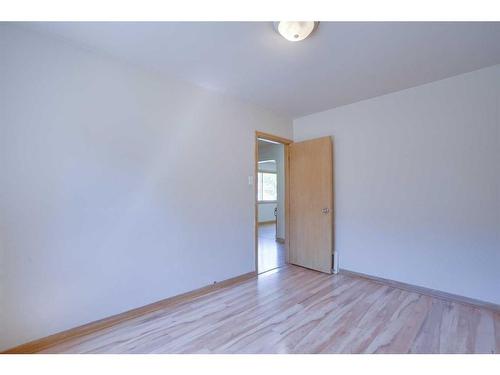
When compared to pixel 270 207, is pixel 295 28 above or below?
above

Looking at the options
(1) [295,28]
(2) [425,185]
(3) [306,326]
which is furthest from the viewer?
(2) [425,185]

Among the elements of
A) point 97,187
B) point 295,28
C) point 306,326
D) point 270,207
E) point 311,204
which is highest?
point 295,28

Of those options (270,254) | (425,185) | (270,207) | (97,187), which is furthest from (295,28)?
(270,207)

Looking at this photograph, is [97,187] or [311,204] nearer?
[97,187]

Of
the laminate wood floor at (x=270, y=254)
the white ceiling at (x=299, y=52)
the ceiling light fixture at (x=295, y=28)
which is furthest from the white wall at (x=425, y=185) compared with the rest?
the ceiling light fixture at (x=295, y=28)

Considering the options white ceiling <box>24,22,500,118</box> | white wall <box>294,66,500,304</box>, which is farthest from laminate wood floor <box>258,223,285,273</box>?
white ceiling <box>24,22,500,118</box>

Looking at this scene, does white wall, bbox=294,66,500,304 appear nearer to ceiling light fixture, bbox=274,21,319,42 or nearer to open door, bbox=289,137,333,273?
open door, bbox=289,137,333,273

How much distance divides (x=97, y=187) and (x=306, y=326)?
2112mm

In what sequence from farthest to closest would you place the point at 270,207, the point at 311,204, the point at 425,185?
the point at 270,207, the point at 311,204, the point at 425,185

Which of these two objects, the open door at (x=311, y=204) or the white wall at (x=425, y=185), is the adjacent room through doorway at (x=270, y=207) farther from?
the white wall at (x=425, y=185)

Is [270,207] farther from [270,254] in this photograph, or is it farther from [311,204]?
[311,204]

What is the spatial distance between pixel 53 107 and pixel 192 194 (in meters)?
1.35

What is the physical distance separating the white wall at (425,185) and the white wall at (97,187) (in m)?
1.73

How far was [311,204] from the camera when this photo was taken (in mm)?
3375
